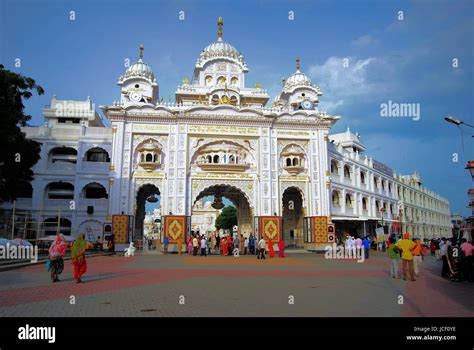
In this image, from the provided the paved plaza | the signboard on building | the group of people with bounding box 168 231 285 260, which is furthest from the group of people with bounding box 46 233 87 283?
the signboard on building

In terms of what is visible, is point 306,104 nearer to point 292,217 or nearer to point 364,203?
point 292,217

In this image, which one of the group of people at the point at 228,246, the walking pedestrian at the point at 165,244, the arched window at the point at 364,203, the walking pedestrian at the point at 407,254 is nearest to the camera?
the walking pedestrian at the point at 407,254

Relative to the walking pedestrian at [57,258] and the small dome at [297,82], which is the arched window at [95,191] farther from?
the walking pedestrian at [57,258]

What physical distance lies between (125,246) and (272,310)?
71.1ft

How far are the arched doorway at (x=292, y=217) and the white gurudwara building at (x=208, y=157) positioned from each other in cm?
9

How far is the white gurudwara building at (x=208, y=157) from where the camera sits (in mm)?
28250

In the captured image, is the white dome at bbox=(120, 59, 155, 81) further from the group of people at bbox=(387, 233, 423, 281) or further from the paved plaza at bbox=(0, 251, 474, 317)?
the group of people at bbox=(387, 233, 423, 281)

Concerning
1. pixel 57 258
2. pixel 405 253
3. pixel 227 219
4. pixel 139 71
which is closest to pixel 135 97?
pixel 139 71

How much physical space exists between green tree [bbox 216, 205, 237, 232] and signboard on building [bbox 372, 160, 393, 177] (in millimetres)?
27350

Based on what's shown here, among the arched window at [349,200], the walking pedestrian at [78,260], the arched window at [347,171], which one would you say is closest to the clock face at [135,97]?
the arched window at [347,171]

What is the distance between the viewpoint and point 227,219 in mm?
66625

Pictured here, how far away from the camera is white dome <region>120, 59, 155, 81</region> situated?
34338 millimetres

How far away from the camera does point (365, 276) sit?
1262 cm
